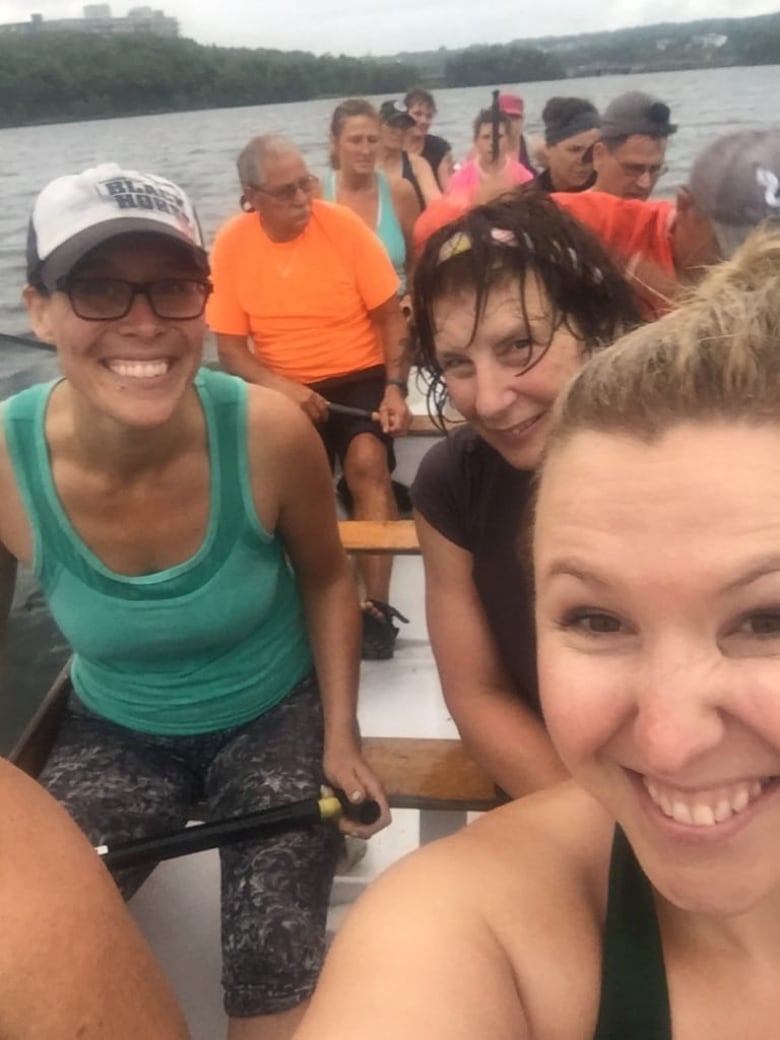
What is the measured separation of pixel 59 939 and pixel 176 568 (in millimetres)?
505

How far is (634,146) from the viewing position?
2434 millimetres

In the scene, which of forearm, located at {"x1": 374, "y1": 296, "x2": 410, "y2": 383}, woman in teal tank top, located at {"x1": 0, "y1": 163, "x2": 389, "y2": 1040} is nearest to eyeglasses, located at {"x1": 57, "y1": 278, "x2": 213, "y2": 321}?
woman in teal tank top, located at {"x1": 0, "y1": 163, "x2": 389, "y2": 1040}

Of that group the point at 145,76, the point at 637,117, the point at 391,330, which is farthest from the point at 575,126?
the point at 145,76

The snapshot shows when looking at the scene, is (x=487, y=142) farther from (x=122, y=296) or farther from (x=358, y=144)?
(x=122, y=296)

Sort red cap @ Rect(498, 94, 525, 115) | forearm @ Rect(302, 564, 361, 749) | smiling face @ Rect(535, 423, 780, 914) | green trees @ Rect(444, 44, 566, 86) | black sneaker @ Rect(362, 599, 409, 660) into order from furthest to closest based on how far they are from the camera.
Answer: green trees @ Rect(444, 44, 566, 86), red cap @ Rect(498, 94, 525, 115), black sneaker @ Rect(362, 599, 409, 660), forearm @ Rect(302, 564, 361, 749), smiling face @ Rect(535, 423, 780, 914)

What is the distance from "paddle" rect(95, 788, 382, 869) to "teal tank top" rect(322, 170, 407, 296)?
230 centimetres

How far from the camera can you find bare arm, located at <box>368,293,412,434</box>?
2307mm

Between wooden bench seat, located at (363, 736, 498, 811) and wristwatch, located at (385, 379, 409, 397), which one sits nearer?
wooden bench seat, located at (363, 736, 498, 811)

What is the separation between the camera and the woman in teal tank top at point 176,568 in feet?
3.32

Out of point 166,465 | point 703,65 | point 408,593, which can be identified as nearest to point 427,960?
point 166,465

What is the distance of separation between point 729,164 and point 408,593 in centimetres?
130

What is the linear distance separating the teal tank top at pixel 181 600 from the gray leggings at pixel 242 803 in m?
0.04

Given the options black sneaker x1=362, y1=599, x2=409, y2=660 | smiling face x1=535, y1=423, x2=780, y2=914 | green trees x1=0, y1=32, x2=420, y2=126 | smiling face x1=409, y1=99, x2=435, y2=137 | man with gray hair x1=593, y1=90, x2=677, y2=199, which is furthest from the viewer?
smiling face x1=409, y1=99, x2=435, y2=137

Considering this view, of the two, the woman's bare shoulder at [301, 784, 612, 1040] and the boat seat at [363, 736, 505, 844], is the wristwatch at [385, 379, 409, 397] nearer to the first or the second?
the boat seat at [363, 736, 505, 844]
